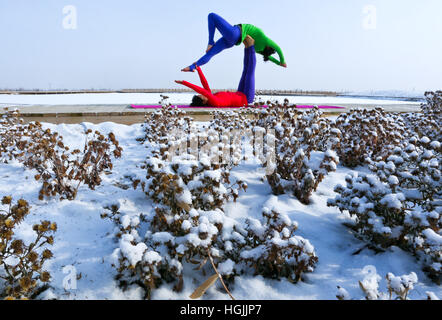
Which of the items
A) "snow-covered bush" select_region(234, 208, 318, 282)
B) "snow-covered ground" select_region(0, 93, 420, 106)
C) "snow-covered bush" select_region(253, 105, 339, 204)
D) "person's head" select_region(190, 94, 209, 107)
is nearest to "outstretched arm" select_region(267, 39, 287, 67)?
"snow-covered ground" select_region(0, 93, 420, 106)

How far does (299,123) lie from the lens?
370 centimetres

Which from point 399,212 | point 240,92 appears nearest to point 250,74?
point 240,92

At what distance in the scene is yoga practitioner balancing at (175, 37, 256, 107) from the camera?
9.48m

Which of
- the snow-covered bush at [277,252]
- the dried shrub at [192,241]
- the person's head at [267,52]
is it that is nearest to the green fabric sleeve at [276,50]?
the person's head at [267,52]

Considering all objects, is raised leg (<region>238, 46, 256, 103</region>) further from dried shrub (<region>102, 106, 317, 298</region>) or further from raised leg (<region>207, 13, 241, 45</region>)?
dried shrub (<region>102, 106, 317, 298</region>)

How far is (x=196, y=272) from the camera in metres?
2.02

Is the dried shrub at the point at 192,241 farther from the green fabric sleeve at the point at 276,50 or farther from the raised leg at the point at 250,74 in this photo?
the green fabric sleeve at the point at 276,50

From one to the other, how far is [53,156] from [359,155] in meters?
4.63

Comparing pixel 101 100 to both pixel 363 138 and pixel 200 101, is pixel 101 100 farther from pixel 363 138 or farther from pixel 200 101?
pixel 363 138

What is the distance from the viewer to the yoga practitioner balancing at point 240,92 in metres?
9.48
